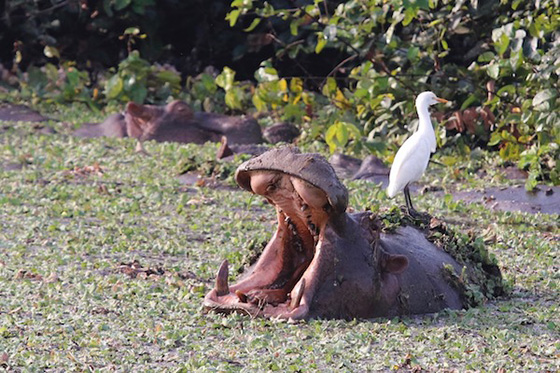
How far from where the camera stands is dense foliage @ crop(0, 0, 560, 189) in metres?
7.91

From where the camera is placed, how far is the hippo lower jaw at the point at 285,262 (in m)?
3.96

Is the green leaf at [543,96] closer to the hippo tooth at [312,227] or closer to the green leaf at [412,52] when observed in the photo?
the green leaf at [412,52]

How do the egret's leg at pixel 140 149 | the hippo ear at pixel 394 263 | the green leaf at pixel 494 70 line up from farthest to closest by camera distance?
1. the egret's leg at pixel 140 149
2. the green leaf at pixel 494 70
3. the hippo ear at pixel 394 263

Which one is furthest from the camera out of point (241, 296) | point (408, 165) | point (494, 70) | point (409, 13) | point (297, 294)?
point (409, 13)

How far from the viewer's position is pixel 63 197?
730cm

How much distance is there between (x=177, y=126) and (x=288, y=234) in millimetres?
5916

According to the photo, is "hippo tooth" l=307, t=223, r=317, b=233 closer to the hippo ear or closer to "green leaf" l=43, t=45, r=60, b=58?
the hippo ear

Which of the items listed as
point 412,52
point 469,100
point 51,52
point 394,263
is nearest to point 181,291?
point 394,263

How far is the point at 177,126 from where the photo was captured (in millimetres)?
10000

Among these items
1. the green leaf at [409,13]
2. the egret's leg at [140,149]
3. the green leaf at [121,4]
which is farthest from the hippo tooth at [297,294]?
the green leaf at [121,4]

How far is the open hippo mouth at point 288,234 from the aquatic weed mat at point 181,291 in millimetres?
79

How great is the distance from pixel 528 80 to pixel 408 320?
13.1 ft

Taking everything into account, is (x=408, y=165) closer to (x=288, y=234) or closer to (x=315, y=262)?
(x=288, y=234)

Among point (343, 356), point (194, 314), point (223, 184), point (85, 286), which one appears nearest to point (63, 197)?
point (223, 184)
